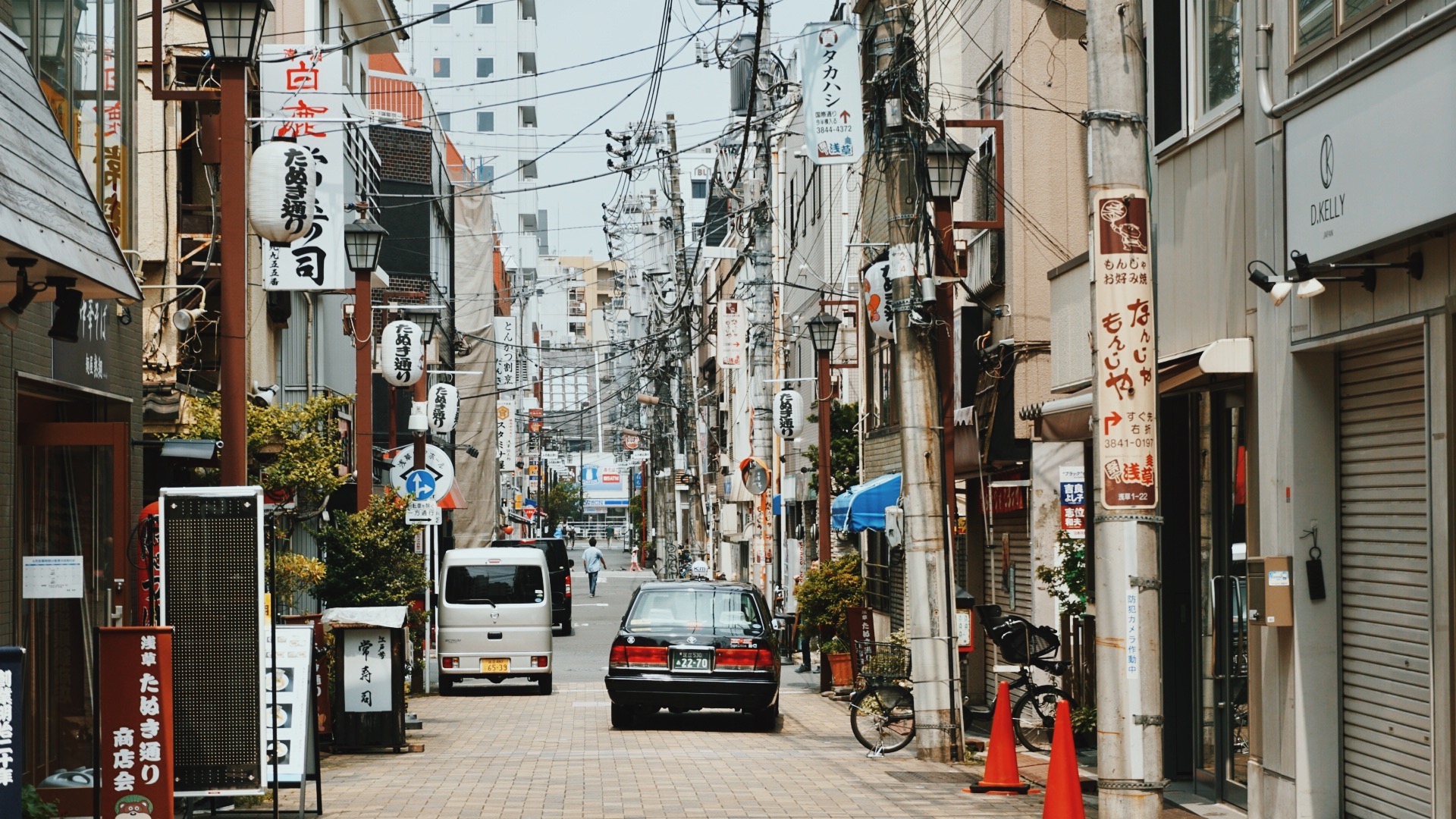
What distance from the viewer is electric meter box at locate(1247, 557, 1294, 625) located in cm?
1034

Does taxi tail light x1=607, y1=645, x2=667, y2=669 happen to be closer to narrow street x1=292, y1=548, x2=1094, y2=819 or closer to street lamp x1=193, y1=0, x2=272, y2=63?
narrow street x1=292, y1=548, x2=1094, y2=819

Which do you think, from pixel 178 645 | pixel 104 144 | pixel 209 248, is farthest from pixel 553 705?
pixel 178 645

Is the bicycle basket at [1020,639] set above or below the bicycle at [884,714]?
above

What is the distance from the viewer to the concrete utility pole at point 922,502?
52.4 ft

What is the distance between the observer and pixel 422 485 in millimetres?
25375

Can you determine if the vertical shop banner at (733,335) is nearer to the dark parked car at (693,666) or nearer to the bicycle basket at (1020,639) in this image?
the dark parked car at (693,666)

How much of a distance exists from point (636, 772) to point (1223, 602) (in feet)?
18.3

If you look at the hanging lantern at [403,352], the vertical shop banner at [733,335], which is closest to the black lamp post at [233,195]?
the hanging lantern at [403,352]

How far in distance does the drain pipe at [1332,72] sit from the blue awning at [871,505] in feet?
46.0

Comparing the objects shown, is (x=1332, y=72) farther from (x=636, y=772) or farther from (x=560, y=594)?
(x=560, y=594)

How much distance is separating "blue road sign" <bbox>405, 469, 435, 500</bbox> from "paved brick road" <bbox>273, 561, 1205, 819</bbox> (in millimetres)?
3710

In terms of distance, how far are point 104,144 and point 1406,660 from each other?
11699mm

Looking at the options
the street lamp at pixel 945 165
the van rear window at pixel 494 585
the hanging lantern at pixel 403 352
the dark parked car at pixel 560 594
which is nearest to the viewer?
the street lamp at pixel 945 165

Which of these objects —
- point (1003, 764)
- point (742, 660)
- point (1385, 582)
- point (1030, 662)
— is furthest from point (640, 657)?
point (1385, 582)
